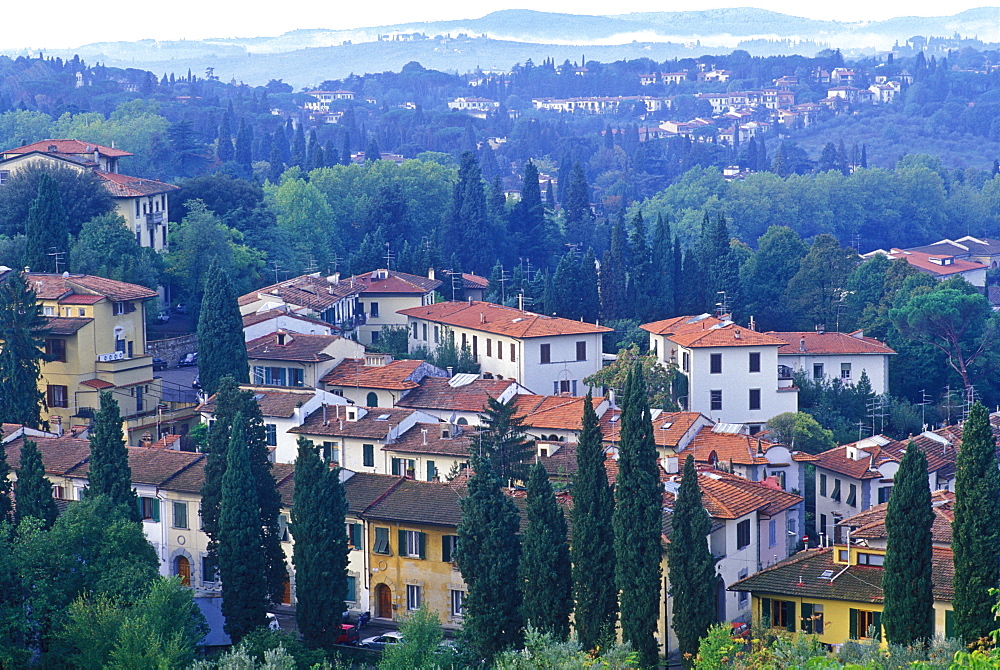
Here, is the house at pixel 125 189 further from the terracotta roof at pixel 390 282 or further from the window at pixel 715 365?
the window at pixel 715 365

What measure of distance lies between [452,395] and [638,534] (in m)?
18.8

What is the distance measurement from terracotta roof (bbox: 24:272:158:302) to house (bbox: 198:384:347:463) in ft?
21.9

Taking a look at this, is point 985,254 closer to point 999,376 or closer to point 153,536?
point 999,376

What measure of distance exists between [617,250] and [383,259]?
11181mm

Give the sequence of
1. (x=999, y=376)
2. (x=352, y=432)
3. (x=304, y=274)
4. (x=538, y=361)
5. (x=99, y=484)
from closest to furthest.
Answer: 1. (x=99, y=484)
2. (x=352, y=432)
3. (x=538, y=361)
4. (x=999, y=376)
5. (x=304, y=274)

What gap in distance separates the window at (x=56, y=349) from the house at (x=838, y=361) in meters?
→ 25.1

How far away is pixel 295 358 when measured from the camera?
56.9 metres

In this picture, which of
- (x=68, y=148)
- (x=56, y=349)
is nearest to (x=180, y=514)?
(x=56, y=349)

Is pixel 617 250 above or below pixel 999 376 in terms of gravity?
above

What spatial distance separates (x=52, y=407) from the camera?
181ft

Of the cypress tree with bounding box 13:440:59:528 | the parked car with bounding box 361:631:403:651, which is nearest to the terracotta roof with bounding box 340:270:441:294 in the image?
the parked car with bounding box 361:631:403:651

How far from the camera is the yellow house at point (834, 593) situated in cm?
3562

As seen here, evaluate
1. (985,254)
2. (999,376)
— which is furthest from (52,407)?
(985,254)

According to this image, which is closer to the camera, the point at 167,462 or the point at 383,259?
the point at 167,462
